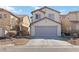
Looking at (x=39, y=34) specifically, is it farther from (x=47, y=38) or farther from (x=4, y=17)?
(x=4, y=17)

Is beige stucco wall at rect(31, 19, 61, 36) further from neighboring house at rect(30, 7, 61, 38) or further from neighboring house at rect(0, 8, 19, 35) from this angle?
neighboring house at rect(0, 8, 19, 35)

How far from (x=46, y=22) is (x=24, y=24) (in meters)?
0.34

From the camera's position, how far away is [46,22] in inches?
209

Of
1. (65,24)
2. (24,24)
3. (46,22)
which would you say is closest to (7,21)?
(24,24)

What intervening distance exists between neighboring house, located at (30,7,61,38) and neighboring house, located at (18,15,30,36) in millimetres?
68

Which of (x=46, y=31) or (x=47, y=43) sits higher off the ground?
(x=46, y=31)

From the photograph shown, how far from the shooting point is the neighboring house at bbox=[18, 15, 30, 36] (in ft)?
17.3

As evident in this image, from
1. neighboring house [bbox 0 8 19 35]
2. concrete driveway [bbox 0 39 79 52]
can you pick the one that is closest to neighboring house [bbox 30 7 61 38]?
concrete driveway [bbox 0 39 79 52]

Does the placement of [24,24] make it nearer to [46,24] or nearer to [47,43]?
[46,24]

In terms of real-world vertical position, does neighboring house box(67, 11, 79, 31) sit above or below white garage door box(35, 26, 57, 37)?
above

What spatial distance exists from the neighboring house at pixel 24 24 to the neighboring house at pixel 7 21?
76mm

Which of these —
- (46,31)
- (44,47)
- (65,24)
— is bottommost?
(44,47)

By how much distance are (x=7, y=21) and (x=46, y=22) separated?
1.94ft

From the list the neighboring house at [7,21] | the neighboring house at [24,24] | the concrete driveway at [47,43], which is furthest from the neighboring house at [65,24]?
the neighboring house at [7,21]
